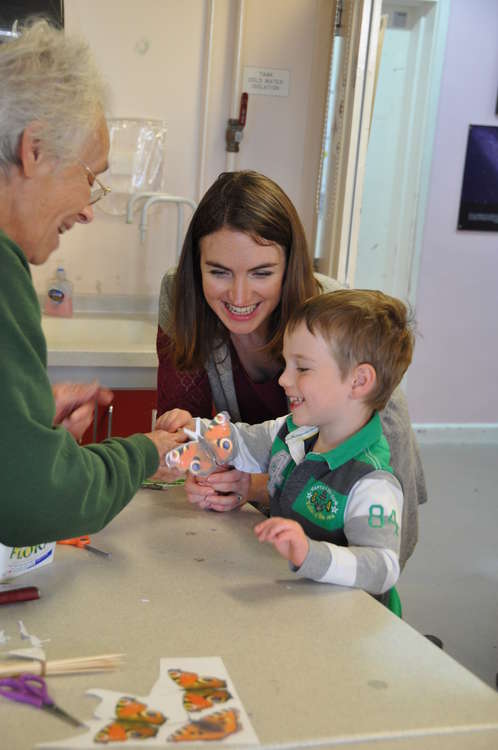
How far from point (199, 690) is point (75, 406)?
0.62 metres

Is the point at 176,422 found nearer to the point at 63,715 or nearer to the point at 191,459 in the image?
the point at 191,459

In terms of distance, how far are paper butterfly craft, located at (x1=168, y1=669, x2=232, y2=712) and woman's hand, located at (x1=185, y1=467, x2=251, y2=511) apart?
0.55 meters

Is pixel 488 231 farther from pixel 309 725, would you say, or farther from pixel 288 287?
pixel 309 725

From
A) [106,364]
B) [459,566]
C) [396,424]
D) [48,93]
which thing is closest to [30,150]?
[48,93]

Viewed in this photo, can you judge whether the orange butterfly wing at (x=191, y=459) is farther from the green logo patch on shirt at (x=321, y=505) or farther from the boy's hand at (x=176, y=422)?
the green logo patch on shirt at (x=321, y=505)

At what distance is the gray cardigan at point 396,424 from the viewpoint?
5.14 feet

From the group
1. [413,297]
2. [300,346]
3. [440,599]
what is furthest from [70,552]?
[413,297]

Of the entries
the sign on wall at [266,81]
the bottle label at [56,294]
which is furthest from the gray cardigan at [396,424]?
the sign on wall at [266,81]

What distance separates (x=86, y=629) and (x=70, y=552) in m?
0.25

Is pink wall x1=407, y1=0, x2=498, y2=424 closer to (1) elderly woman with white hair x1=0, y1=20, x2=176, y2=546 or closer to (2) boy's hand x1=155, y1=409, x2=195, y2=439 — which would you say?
(2) boy's hand x1=155, y1=409, x2=195, y2=439

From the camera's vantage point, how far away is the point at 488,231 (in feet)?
14.5

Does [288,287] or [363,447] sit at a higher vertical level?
[288,287]

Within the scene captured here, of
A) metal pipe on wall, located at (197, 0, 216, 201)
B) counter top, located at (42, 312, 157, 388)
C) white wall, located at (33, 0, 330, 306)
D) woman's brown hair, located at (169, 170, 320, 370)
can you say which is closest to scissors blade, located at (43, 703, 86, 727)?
woman's brown hair, located at (169, 170, 320, 370)

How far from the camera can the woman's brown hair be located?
1627 millimetres
